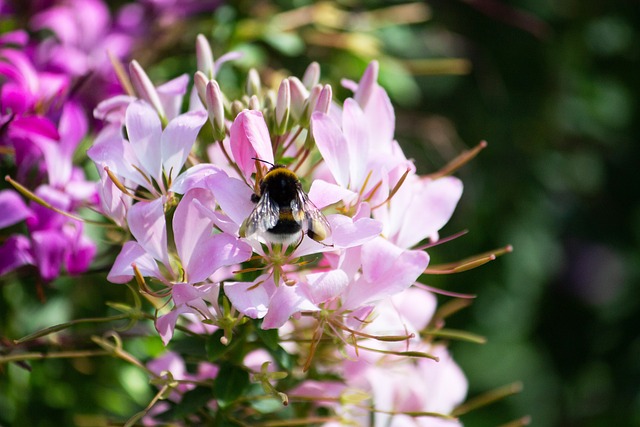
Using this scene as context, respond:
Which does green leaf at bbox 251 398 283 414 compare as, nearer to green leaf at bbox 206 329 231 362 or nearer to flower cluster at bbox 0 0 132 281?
green leaf at bbox 206 329 231 362

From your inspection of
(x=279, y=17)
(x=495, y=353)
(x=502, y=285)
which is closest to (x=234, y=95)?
(x=279, y=17)

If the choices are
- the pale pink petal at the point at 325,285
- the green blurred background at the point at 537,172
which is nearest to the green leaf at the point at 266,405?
the pale pink petal at the point at 325,285

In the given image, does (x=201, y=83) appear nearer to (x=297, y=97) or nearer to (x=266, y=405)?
(x=297, y=97)

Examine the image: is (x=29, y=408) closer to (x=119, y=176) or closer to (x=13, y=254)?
(x=13, y=254)

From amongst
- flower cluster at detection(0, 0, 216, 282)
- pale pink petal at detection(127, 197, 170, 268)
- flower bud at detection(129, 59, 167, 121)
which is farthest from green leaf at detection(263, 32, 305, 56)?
pale pink petal at detection(127, 197, 170, 268)

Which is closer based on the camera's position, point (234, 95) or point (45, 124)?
point (45, 124)

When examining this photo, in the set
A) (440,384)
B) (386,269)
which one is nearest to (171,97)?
(386,269)
